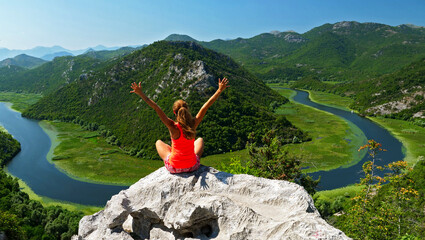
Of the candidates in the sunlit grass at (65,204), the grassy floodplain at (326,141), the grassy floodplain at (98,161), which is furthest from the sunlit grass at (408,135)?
the sunlit grass at (65,204)

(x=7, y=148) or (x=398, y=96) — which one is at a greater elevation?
(x=398, y=96)

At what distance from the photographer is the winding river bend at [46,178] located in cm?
5160

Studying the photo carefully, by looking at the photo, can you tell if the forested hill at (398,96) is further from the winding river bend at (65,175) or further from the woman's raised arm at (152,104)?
the woman's raised arm at (152,104)

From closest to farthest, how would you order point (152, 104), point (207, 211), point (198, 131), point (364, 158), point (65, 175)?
point (152, 104) → point (207, 211) → point (65, 175) → point (364, 158) → point (198, 131)

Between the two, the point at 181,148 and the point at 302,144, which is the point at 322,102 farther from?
the point at 181,148

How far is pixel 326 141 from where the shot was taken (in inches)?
3061

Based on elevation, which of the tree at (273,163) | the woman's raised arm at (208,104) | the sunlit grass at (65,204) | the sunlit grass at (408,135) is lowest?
the sunlit grass at (65,204)

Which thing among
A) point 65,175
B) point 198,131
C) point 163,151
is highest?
point 163,151

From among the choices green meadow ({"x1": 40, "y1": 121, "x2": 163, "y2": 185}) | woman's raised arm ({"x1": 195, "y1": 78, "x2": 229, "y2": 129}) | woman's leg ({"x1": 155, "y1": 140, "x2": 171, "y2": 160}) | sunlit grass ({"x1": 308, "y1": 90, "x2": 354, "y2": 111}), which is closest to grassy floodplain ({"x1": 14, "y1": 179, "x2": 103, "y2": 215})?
green meadow ({"x1": 40, "y1": 121, "x2": 163, "y2": 185})

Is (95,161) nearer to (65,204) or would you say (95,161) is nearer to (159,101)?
(65,204)

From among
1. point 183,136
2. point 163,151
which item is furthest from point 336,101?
point 183,136

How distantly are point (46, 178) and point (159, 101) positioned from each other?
134ft

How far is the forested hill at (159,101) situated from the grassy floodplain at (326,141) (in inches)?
326

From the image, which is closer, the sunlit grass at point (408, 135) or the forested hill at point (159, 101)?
the sunlit grass at point (408, 135)
